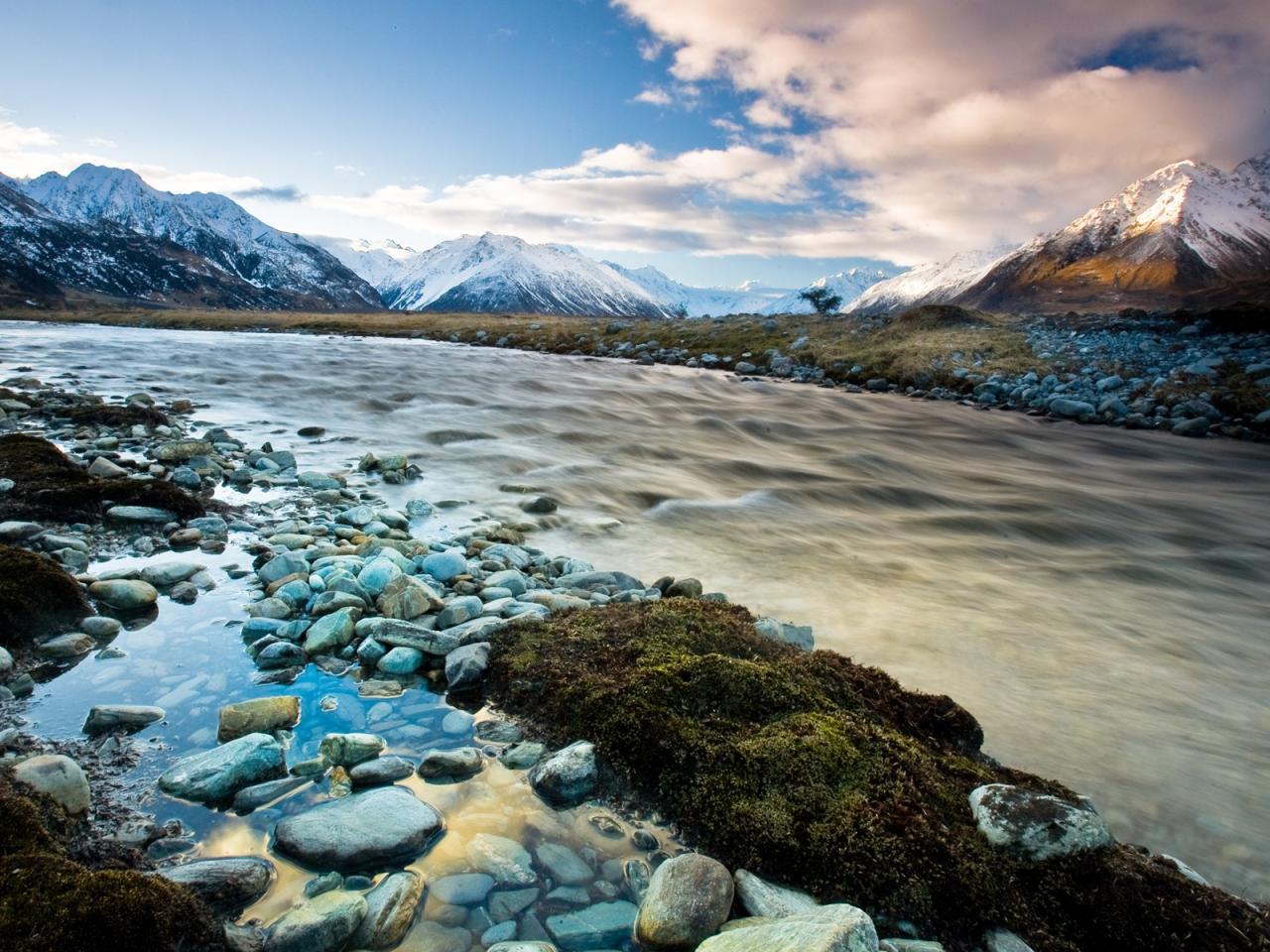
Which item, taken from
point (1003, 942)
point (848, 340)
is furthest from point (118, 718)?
point (848, 340)

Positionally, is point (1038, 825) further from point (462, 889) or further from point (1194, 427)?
point (1194, 427)

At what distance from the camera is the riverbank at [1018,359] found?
23.1 metres

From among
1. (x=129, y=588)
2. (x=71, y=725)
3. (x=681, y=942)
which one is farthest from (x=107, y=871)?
(x=129, y=588)

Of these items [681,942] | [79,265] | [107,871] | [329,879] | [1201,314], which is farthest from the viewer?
[79,265]

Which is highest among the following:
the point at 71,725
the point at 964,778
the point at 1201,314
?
the point at 1201,314

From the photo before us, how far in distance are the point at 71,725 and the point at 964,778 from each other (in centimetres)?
546

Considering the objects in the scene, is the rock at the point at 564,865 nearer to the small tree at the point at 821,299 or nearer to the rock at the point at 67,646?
the rock at the point at 67,646

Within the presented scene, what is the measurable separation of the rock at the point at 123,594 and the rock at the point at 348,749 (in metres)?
2.90

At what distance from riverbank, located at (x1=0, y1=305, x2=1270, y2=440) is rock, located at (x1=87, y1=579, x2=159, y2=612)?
87.8 ft

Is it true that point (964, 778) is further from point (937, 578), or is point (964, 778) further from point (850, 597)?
point (937, 578)

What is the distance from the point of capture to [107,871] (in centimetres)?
266

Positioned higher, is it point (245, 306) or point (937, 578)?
point (245, 306)

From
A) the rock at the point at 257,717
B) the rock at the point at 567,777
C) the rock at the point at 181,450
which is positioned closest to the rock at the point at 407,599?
the rock at the point at 257,717

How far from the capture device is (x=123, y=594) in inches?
228
